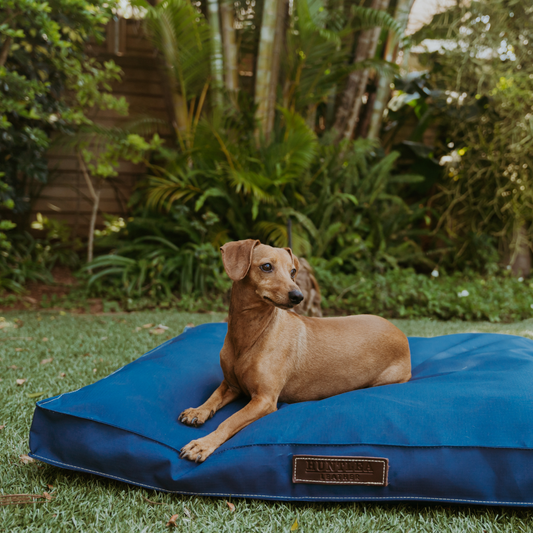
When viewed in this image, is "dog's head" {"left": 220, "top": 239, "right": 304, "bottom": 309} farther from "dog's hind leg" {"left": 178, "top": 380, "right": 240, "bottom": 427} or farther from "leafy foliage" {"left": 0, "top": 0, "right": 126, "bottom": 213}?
"leafy foliage" {"left": 0, "top": 0, "right": 126, "bottom": 213}

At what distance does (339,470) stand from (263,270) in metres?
0.94

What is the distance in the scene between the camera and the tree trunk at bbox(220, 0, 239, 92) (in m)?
6.45

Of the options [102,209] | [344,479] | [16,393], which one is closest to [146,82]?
[102,209]

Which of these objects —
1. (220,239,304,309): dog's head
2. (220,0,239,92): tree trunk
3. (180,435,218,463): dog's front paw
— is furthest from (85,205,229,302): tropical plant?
(180,435,218,463): dog's front paw

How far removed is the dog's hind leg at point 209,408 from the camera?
2.00m

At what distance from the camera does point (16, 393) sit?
104 inches

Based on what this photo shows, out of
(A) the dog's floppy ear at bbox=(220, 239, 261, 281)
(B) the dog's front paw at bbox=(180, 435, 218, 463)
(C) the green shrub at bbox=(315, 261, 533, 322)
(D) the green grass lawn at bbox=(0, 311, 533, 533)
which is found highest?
(A) the dog's floppy ear at bbox=(220, 239, 261, 281)

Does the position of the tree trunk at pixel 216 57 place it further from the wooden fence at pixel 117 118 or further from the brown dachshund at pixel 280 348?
the brown dachshund at pixel 280 348

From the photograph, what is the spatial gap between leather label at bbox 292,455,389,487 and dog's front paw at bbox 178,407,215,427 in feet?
1.78

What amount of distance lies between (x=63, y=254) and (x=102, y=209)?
1070mm

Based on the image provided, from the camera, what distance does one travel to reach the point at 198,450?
5.69ft

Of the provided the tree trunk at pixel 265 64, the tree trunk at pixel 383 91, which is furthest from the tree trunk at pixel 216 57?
the tree trunk at pixel 383 91

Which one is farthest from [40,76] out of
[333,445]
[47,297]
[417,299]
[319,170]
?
[333,445]

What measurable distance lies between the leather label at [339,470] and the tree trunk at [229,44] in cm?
597
